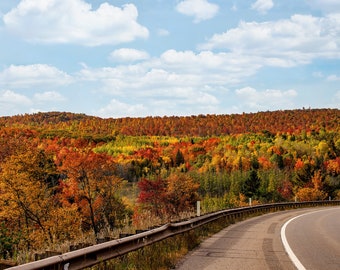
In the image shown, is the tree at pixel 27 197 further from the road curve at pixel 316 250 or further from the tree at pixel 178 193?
the tree at pixel 178 193

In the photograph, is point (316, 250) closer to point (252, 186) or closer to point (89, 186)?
point (89, 186)

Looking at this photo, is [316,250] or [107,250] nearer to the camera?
[107,250]

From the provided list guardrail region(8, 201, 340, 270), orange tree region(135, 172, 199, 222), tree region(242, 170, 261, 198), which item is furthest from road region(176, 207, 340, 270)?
tree region(242, 170, 261, 198)

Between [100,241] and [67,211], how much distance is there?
2995cm

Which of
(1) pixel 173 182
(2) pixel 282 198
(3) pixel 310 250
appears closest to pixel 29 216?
(3) pixel 310 250

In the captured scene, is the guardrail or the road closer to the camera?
the guardrail

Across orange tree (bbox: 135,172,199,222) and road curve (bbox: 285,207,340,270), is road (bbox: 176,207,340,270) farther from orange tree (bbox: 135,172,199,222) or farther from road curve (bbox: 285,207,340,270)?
orange tree (bbox: 135,172,199,222)

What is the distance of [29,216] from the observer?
33438 mm

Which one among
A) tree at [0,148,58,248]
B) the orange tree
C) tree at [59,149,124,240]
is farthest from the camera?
the orange tree

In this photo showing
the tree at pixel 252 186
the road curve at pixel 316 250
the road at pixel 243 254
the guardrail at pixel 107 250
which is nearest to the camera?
the guardrail at pixel 107 250

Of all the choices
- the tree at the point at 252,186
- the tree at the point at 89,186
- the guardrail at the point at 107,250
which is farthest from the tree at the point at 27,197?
the tree at the point at 252,186

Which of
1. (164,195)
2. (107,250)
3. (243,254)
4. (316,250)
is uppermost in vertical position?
(107,250)

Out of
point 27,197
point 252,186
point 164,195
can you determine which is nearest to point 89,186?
point 27,197

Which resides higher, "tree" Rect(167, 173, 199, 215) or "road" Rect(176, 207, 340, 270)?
"road" Rect(176, 207, 340, 270)
